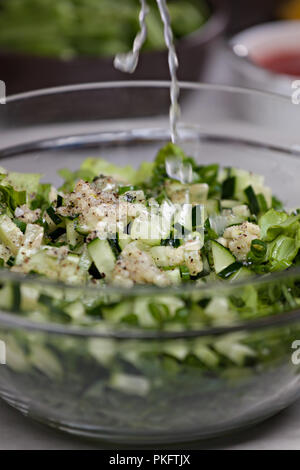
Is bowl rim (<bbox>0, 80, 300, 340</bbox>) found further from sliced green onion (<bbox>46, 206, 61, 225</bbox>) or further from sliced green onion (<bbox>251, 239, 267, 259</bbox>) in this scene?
sliced green onion (<bbox>46, 206, 61, 225</bbox>)

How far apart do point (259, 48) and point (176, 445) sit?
1758mm

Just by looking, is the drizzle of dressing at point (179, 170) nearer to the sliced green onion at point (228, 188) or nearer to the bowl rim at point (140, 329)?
the sliced green onion at point (228, 188)

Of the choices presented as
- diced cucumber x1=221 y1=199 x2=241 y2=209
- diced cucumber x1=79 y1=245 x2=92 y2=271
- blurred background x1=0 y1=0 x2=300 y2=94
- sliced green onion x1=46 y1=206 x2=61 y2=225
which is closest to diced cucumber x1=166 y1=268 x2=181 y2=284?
diced cucumber x1=79 y1=245 x2=92 y2=271

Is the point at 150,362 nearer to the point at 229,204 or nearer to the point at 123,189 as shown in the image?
the point at 123,189

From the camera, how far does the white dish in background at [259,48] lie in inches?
89.1

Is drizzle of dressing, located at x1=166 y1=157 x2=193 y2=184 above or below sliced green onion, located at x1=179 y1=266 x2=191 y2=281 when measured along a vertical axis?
above

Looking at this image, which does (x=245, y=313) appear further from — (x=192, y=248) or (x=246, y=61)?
(x=246, y=61)

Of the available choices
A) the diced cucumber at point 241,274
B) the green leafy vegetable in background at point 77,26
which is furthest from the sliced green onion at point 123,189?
the green leafy vegetable in background at point 77,26

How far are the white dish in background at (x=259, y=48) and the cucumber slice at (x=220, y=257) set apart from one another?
107 centimetres

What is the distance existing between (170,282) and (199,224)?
248 mm

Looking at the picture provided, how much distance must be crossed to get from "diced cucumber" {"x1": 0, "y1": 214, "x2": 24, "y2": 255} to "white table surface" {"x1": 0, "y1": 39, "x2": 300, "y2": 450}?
293 mm

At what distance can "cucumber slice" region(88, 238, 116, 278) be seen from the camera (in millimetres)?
1209
